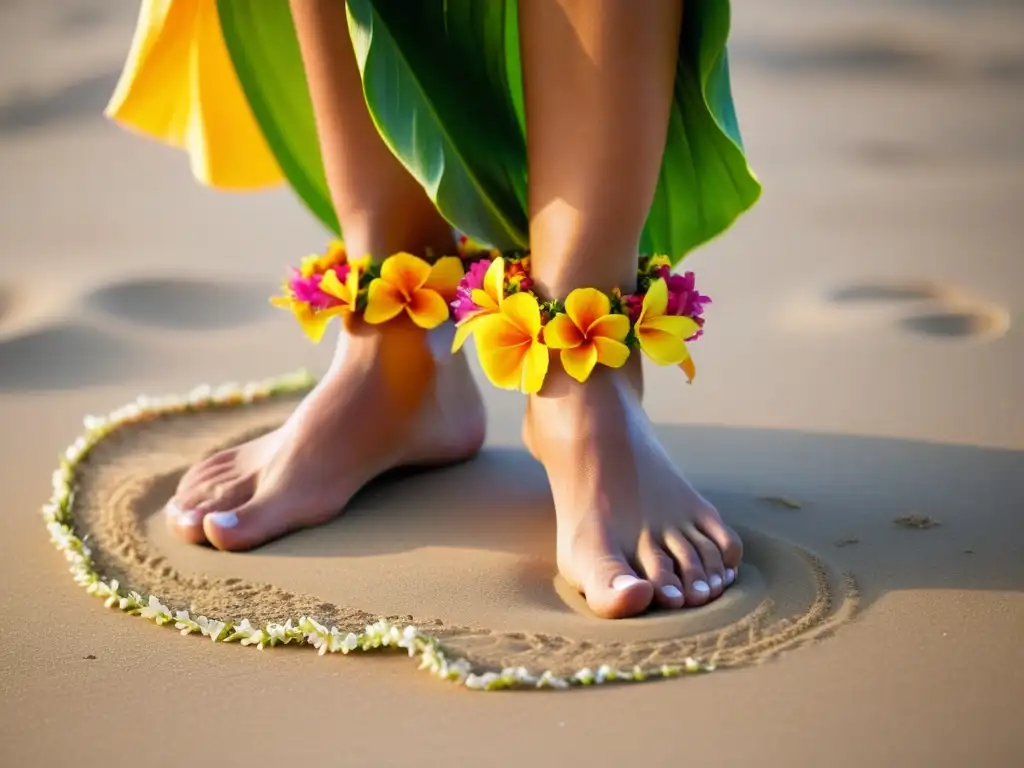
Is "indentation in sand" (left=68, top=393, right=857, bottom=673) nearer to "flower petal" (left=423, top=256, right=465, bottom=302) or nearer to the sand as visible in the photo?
the sand

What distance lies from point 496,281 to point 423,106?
0.83 ft

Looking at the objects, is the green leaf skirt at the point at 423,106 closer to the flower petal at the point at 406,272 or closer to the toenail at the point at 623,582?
the flower petal at the point at 406,272

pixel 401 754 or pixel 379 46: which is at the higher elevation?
pixel 379 46

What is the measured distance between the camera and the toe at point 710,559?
1344 mm

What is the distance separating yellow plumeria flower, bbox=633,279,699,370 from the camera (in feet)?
4.81

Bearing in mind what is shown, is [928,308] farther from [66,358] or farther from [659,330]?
[66,358]

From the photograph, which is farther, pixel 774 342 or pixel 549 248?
pixel 774 342

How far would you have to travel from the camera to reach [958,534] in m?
1.48

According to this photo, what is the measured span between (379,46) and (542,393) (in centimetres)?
44

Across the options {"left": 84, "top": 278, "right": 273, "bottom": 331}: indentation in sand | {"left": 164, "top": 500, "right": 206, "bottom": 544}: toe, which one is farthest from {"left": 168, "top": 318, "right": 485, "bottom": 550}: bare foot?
{"left": 84, "top": 278, "right": 273, "bottom": 331}: indentation in sand

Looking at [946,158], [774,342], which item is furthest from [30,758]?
[946,158]

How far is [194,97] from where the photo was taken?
1.89 metres

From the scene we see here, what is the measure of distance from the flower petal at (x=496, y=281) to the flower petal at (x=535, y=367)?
0.07 meters

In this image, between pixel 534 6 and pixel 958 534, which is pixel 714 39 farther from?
pixel 958 534
